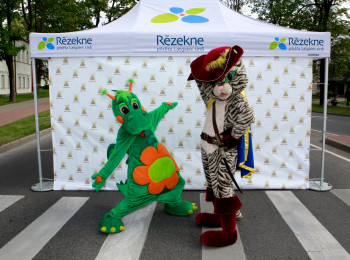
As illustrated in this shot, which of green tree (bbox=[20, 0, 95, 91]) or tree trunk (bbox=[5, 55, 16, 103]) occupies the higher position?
green tree (bbox=[20, 0, 95, 91])

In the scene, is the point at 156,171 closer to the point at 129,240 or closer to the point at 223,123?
the point at 129,240

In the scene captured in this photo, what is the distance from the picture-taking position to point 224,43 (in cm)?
548

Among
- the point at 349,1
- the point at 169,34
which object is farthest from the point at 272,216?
the point at 349,1

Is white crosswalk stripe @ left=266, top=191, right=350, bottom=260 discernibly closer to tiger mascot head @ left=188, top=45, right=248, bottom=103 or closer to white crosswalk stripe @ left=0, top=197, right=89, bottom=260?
tiger mascot head @ left=188, top=45, right=248, bottom=103

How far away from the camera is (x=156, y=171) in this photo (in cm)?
438

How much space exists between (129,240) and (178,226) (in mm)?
745

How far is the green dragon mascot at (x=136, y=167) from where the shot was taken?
14.1 ft

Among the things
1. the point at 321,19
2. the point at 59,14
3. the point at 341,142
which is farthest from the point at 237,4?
the point at 341,142

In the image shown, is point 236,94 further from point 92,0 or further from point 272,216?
point 92,0

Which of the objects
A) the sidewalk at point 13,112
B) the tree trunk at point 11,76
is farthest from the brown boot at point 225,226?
the tree trunk at point 11,76

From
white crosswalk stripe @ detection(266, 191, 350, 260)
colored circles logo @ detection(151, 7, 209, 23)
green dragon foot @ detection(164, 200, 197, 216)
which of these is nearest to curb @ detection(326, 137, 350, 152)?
white crosswalk stripe @ detection(266, 191, 350, 260)

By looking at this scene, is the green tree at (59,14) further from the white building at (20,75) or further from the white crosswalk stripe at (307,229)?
the white crosswalk stripe at (307,229)

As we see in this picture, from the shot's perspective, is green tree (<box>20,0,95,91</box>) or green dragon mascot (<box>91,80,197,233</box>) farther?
green tree (<box>20,0,95,91</box>)

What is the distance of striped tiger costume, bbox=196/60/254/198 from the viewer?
387 cm
